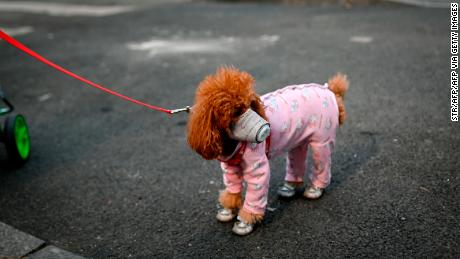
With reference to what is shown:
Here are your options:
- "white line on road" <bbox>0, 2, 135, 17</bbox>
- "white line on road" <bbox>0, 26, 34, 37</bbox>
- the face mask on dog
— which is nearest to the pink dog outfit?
the face mask on dog

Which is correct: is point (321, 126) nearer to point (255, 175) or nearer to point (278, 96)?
point (278, 96)

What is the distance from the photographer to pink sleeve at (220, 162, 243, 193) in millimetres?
3180

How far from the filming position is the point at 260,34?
323 inches

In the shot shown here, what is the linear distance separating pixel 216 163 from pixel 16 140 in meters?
1.80

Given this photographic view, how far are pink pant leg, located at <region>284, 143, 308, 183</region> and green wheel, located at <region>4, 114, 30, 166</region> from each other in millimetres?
2442

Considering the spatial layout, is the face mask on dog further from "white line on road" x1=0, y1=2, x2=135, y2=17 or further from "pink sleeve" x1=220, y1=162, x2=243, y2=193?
"white line on road" x1=0, y1=2, x2=135, y2=17

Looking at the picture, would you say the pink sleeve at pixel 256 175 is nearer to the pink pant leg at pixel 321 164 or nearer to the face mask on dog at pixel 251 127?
the face mask on dog at pixel 251 127

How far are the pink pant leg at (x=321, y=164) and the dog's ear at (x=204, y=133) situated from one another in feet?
2.81

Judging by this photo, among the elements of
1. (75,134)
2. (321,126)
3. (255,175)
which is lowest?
(75,134)

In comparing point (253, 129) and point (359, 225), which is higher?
point (253, 129)

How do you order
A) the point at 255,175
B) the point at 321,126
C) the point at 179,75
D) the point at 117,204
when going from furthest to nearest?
the point at 179,75 → the point at 117,204 → the point at 321,126 → the point at 255,175

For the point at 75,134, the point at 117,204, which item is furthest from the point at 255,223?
the point at 75,134

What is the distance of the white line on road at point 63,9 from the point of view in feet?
37.8

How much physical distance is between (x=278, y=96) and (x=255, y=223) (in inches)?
34.8
